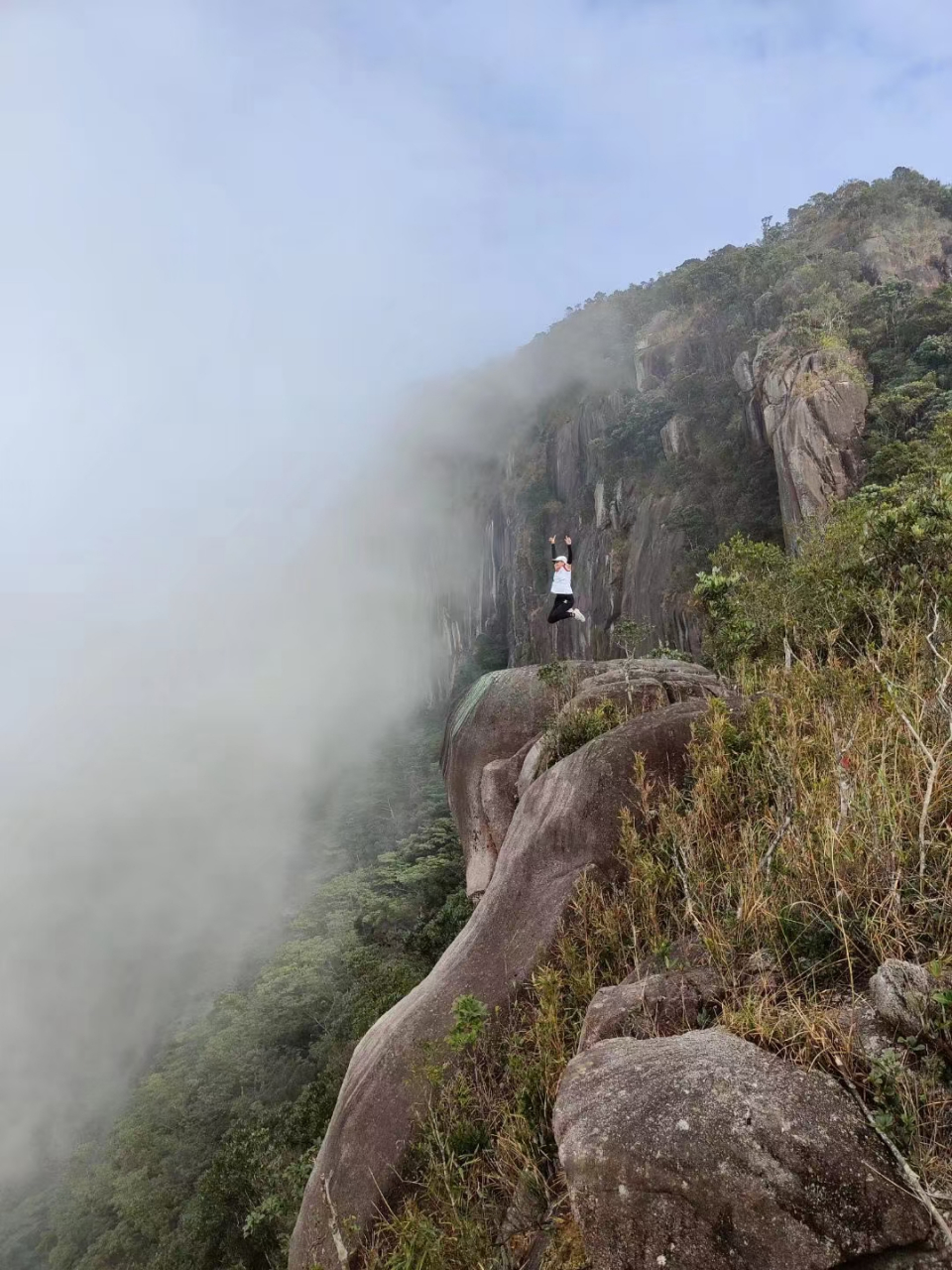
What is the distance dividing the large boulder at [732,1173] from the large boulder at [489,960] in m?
2.20

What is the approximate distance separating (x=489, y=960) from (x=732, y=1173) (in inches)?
134

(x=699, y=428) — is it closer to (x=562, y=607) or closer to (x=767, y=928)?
(x=562, y=607)

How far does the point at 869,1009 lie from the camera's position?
2.70 meters

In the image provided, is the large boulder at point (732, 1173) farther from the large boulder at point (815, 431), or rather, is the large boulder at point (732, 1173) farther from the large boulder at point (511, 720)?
the large boulder at point (815, 431)

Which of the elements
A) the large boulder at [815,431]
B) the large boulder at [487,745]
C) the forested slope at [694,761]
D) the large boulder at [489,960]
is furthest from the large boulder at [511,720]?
the large boulder at [815,431]

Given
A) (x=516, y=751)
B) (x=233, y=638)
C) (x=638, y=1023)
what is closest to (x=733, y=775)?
(x=638, y=1023)

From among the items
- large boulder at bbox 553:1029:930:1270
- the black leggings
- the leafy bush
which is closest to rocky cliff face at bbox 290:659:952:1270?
large boulder at bbox 553:1029:930:1270

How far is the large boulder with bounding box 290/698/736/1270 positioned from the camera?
15.0 ft

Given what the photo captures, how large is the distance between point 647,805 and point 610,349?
59634mm

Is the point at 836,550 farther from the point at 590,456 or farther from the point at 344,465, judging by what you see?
the point at 344,465

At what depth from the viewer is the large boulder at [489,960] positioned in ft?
15.0

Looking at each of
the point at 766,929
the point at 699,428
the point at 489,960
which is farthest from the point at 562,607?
the point at 699,428

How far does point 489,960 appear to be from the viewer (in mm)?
5539

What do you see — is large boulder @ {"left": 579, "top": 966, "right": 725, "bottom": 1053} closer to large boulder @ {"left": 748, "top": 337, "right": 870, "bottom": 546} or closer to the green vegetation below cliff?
the green vegetation below cliff
